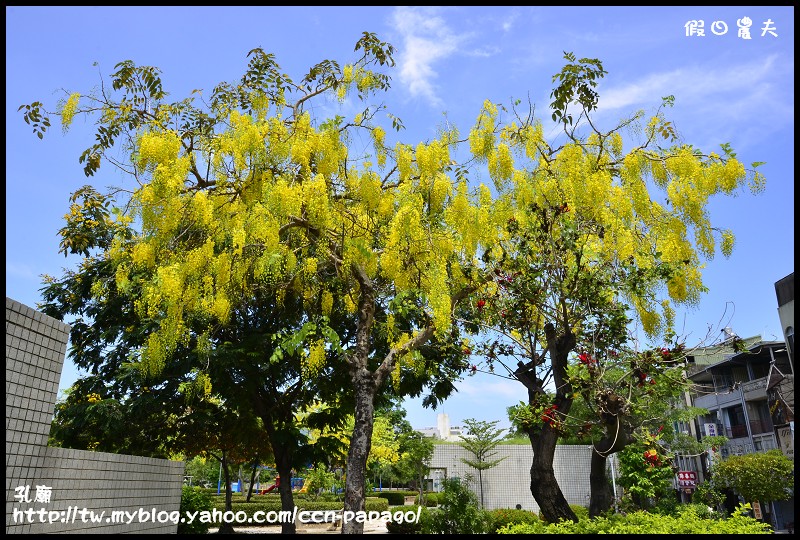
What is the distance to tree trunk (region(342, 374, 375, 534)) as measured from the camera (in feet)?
22.8

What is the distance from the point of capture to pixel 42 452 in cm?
447

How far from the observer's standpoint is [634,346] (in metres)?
6.12

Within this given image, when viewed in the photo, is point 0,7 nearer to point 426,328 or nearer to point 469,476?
point 426,328

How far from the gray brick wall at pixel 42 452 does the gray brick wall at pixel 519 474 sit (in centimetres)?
1550

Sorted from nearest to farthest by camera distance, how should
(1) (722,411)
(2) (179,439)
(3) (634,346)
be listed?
(3) (634,346) < (2) (179,439) < (1) (722,411)

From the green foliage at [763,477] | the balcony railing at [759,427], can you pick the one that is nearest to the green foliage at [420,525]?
the green foliage at [763,477]

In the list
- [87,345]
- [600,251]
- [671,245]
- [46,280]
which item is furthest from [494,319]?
[46,280]

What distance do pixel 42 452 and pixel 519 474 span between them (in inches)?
677

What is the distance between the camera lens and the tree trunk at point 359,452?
22.8 ft

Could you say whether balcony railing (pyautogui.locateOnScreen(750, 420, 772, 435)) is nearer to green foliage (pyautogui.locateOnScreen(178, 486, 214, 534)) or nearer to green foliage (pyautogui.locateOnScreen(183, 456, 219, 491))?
green foliage (pyautogui.locateOnScreen(178, 486, 214, 534))

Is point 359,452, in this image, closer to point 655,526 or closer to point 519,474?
point 655,526

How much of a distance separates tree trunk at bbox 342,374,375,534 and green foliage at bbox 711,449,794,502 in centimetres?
1545

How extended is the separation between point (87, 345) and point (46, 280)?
2164mm

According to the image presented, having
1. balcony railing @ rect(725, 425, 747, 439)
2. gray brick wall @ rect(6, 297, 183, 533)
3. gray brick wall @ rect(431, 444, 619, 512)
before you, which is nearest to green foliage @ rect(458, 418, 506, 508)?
gray brick wall @ rect(431, 444, 619, 512)
